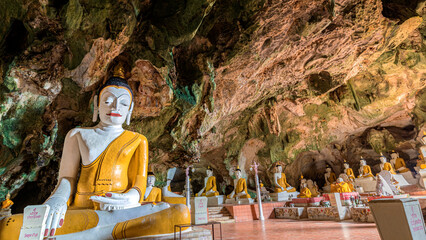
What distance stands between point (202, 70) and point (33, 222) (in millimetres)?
5320

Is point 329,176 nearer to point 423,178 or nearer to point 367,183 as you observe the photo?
point 367,183

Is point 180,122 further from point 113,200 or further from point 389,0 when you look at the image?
point 389,0

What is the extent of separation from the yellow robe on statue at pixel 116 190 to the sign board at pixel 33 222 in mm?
375

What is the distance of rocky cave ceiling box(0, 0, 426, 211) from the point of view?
4.25 m

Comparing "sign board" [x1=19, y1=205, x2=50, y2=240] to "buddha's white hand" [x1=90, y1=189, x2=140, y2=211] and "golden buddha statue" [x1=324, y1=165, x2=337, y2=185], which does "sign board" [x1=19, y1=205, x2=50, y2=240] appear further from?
"golden buddha statue" [x1=324, y1=165, x2=337, y2=185]


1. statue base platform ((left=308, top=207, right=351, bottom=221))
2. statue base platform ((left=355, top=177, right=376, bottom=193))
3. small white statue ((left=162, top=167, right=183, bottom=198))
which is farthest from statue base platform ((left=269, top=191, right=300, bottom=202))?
small white statue ((left=162, top=167, right=183, bottom=198))

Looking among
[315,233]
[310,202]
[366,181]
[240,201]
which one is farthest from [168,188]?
[366,181]

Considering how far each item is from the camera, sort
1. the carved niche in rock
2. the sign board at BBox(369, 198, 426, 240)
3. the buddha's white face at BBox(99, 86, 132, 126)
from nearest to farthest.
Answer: the sign board at BBox(369, 198, 426, 240) < the buddha's white face at BBox(99, 86, 132, 126) < the carved niche in rock

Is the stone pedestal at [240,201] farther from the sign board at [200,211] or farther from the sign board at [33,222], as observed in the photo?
the sign board at [33,222]

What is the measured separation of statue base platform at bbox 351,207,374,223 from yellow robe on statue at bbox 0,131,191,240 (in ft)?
18.1

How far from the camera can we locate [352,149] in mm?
15312

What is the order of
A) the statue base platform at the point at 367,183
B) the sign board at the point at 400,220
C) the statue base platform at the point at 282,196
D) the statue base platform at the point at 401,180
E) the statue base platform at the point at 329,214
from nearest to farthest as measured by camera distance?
the sign board at the point at 400,220 → the statue base platform at the point at 329,214 → the statue base platform at the point at 401,180 → the statue base platform at the point at 367,183 → the statue base platform at the point at 282,196

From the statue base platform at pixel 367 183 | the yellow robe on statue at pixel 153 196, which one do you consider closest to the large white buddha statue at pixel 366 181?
the statue base platform at pixel 367 183

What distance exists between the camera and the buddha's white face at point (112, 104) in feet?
11.8
